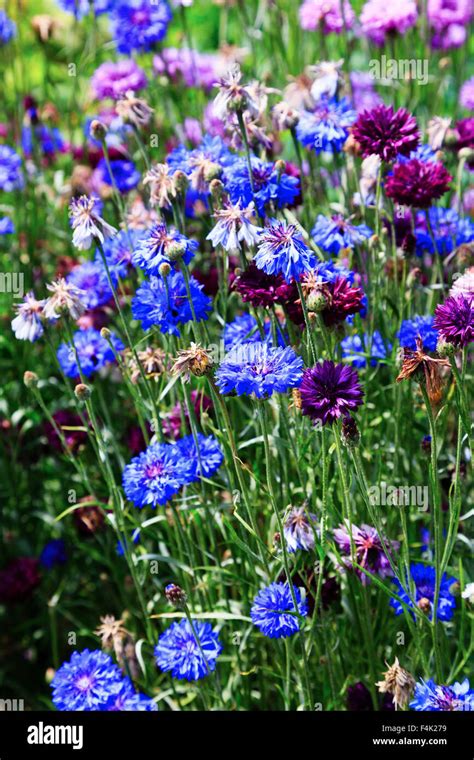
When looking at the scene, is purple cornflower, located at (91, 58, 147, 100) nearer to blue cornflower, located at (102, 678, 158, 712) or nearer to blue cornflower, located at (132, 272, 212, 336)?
blue cornflower, located at (132, 272, 212, 336)

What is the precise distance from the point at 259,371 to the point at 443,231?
2.36 ft

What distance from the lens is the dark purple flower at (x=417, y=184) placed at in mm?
1585

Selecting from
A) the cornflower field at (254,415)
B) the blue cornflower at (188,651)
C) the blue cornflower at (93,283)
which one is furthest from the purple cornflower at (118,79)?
the blue cornflower at (188,651)

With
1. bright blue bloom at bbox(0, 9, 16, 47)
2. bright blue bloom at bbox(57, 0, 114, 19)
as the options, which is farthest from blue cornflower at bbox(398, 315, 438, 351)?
bright blue bloom at bbox(0, 9, 16, 47)

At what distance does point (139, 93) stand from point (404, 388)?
1209 millimetres

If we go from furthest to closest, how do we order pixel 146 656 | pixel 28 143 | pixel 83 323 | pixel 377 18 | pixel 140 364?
1. pixel 28 143
2. pixel 377 18
3. pixel 83 323
4. pixel 146 656
5. pixel 140 364

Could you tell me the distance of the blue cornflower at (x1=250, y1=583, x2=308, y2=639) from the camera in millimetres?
1409

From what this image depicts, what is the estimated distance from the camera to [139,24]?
7.70ft

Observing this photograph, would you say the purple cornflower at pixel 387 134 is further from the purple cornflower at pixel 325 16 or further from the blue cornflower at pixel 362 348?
the purple cornflower at pixel 325 16

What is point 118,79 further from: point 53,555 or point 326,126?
point 53,555

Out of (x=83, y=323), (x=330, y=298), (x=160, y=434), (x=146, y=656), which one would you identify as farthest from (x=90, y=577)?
(x=330, y=298)

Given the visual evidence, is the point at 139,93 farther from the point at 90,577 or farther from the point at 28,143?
the point at 90,577

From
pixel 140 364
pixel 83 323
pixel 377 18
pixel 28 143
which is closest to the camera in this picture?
pixel 140 364
